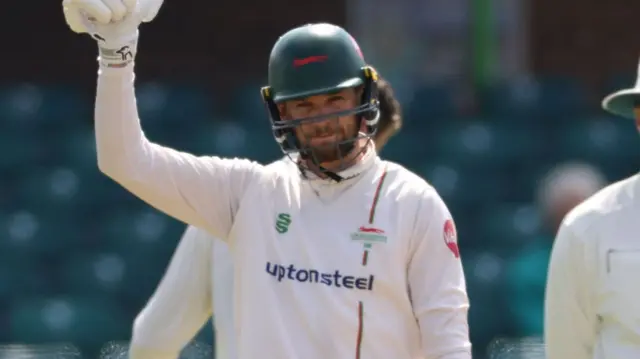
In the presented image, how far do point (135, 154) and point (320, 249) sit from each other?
457 millimetres

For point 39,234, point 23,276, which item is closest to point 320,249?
point 23,276

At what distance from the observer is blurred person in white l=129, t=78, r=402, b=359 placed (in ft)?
12.4

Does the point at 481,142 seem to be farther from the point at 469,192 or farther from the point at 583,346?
the point at 583,346

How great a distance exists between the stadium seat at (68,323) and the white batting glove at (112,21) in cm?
463

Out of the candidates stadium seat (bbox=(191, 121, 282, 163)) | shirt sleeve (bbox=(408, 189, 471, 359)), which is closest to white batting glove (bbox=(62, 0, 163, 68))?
shirt sleeve (bbox=(408, 189, 471, 359))

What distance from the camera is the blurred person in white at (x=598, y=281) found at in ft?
10.8

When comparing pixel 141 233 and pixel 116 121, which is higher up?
pixel 116 121

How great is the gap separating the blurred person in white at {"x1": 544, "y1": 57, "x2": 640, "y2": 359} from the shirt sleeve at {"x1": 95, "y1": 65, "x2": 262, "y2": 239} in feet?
2.42

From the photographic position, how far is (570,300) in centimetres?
336

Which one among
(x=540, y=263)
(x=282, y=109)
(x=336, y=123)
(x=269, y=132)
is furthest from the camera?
(x=269, y=132)

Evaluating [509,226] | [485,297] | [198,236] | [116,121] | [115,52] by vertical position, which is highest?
[115,52]

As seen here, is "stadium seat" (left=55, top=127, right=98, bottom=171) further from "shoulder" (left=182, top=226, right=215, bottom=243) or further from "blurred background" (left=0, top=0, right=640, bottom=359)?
"shoulder" (left=182, top=226, right=215, bottom=243)

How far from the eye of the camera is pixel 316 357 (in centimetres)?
324

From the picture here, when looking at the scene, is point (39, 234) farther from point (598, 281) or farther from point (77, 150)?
point (598, 281)
